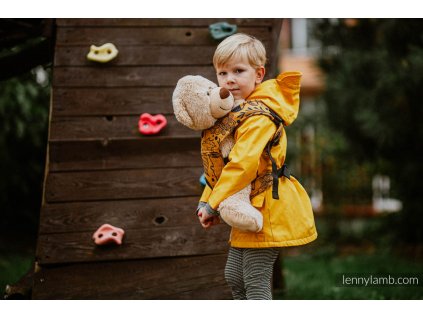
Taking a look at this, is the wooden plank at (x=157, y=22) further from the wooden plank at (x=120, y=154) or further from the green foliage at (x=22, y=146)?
the green foliage at (x=22, y=146)

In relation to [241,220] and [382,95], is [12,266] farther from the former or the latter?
[382,95]

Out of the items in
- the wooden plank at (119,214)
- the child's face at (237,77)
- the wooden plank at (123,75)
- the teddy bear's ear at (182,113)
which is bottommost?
the wooden plank at (119,214)

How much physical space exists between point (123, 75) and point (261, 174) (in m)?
1.64

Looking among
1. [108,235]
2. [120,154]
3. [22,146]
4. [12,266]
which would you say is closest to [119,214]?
[108,235]

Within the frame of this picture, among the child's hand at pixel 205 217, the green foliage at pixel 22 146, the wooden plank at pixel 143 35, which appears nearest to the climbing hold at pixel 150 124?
the wooden plank at pixel 143 35

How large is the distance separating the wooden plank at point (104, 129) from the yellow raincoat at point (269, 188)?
1135 mm

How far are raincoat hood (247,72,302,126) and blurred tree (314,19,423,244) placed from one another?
323 cm

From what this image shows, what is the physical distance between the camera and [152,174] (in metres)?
3.54

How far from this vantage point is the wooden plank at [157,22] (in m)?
3.80

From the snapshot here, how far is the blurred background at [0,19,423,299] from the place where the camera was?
17.8 ft

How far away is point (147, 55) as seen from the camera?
3.78 m

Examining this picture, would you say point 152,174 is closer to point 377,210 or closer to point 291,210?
point 291,210
